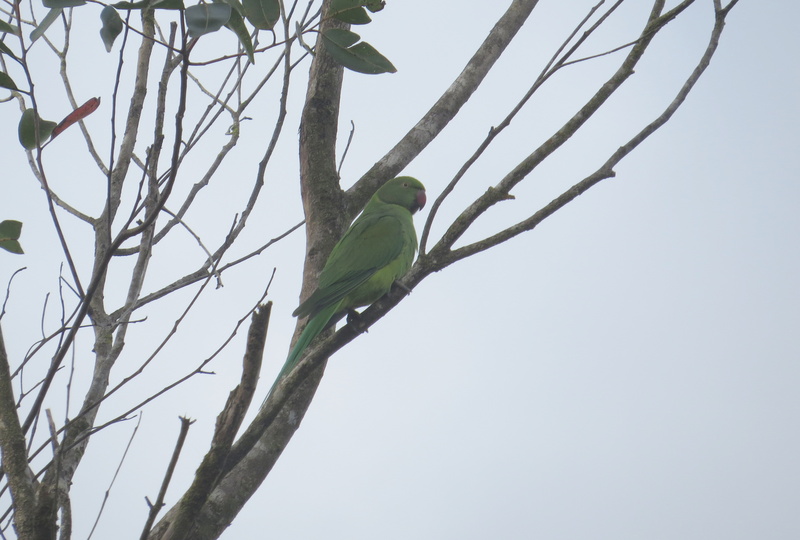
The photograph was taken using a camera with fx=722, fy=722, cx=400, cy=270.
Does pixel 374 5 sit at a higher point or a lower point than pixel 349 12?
higher

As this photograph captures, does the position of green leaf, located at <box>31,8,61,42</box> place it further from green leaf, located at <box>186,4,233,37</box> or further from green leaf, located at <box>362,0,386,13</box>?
green leaf, located at <box>362,0,386,13</box>

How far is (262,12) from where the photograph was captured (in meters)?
1.73

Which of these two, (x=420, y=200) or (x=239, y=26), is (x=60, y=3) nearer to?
(x=239, y=26)

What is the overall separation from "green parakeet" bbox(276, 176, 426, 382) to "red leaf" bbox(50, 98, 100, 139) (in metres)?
1.31

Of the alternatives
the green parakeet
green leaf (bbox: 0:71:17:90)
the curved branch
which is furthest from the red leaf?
the curved branch

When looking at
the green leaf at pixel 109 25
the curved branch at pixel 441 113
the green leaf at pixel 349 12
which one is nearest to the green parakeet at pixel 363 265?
the curved branch at pixel 441 113

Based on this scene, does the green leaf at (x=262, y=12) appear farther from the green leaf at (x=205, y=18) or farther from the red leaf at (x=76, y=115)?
the red leaf at (x=76, y=115)

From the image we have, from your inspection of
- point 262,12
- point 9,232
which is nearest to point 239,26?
point 262,12

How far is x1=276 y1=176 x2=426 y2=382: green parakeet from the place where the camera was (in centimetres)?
323

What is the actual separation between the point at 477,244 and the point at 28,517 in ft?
4.53

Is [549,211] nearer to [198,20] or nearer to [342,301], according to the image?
[198,20]

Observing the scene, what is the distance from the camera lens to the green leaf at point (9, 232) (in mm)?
1908

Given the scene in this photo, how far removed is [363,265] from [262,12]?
6.84 feet

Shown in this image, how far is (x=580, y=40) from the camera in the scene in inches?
85.7
